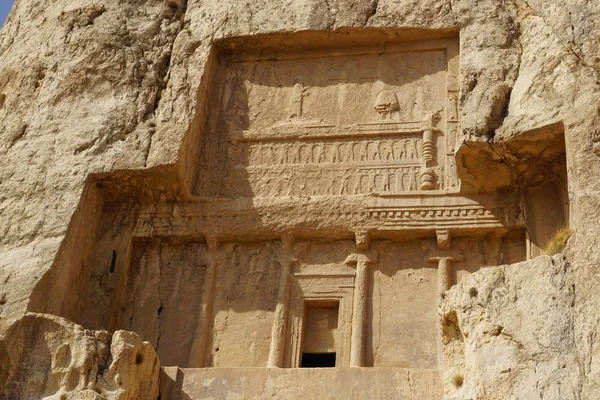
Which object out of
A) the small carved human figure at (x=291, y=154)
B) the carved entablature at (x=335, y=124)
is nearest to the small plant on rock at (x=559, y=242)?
the carved entablature at (x=335, y=124)

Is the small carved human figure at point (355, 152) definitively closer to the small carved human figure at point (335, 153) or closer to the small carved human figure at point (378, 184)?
the small carved human figure at point (335, 153)

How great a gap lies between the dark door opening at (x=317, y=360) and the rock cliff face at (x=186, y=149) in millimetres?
1759

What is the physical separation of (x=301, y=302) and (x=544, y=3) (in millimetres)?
4216

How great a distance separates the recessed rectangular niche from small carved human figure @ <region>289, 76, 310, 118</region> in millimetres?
2523

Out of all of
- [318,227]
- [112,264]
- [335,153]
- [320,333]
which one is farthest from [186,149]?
[320,333]

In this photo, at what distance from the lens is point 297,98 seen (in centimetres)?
1246

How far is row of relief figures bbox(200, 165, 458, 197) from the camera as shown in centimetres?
1141

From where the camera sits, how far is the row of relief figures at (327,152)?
461 inches

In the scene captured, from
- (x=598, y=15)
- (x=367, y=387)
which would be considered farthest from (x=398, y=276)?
(x=598, y=15)

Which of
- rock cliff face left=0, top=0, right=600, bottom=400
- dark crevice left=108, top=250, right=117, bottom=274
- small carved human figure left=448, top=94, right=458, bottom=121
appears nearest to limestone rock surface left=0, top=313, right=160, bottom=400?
rock cliff face left=0, top=0, right=600, bottom=400

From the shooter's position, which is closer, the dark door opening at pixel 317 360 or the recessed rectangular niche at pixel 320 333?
the recessed rectangular niche at pixel 320 333

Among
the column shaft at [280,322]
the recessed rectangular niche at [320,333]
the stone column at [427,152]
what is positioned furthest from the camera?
the stone column at [427,152]

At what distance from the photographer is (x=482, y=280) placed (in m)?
9.03

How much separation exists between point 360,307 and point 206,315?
1.65m
